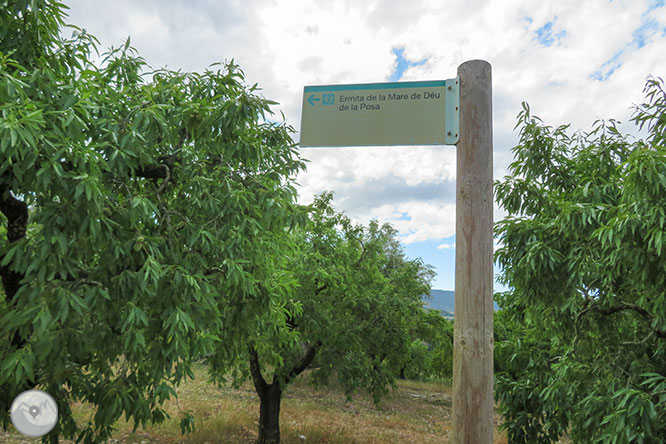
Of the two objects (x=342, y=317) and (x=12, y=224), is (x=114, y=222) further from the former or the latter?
(x=342, y=317)

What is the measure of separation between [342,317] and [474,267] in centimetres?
934

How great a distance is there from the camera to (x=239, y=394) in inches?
795

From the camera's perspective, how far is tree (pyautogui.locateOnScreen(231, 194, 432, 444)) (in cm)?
1032

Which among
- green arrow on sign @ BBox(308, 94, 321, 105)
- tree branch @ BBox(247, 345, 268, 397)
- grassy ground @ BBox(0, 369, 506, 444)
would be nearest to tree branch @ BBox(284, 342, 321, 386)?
Result: tree branch @ BBox(247, 345, 268, 397)

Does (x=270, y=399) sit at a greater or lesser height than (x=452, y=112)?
lesser

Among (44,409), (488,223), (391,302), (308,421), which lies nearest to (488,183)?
(488,223)

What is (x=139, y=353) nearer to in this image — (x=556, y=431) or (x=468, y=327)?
(x=468, y=327)

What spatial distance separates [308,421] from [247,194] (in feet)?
40.8

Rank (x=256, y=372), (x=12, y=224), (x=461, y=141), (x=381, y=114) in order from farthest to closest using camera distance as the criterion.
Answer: (x=256, y=372) → (x=12, y=224) → (x=381, y=114) → (x=461, y=141)

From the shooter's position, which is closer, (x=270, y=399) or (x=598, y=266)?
(x=598, y=266)

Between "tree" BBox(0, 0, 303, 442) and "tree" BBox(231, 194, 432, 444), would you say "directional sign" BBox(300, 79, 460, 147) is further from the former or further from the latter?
"tree" BBox(231, 194, 432, 444)

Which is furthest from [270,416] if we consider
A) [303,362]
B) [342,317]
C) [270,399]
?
[342,317]

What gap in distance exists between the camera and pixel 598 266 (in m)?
5.14

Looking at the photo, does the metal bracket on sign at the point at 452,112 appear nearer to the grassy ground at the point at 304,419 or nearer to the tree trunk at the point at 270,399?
the grassy ground at the point at 304,419
